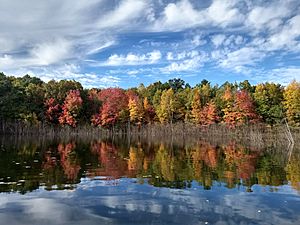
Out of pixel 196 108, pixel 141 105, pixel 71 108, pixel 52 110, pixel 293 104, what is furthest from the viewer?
pixel 141 105

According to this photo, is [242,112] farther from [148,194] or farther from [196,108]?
[148,194]

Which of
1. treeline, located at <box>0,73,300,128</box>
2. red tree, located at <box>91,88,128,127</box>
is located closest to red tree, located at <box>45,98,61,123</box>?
treeline, located at <box>0,73,300,128</box>

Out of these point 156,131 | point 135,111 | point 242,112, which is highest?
point 135,111

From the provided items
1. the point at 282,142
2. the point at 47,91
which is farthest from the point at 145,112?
the point at 282,142

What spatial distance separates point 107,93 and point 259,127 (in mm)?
29981

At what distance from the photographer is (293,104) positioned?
48.6 metres

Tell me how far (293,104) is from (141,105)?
26.8m

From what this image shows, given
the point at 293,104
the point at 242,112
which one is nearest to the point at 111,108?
the point at 242,112

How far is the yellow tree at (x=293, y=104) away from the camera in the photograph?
48219mm

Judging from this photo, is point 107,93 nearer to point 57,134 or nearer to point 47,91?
point 47,91

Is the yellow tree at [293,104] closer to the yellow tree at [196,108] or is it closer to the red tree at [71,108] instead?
the yellow tree at [196,108]

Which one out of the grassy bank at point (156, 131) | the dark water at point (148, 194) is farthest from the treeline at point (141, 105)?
the dark water at point (148, 194)

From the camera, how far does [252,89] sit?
63312 mm

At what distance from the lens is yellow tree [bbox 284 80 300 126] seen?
48219mm
